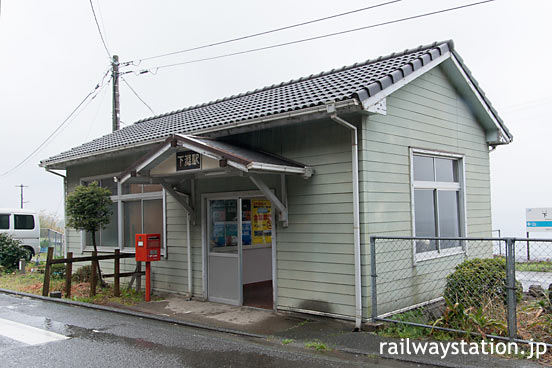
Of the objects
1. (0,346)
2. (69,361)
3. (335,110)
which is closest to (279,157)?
(335,110)

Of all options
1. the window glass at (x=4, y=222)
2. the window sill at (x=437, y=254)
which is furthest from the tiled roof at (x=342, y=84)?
the window glass at (x=4, y=222)

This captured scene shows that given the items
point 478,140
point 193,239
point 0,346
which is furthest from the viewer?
point 478,140

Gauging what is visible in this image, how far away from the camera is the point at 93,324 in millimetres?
7555

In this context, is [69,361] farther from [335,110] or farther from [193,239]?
[335,110]

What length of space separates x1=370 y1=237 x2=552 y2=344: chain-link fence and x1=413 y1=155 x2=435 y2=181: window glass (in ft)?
3.90

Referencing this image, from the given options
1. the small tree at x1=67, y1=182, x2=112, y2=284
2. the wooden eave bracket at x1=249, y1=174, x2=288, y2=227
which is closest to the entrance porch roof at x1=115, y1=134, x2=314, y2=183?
the wooden eave bracket at x1=249, y1=174, x2=288, y2=227

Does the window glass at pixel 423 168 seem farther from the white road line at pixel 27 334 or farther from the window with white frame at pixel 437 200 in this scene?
the white road line at pixel 27 334

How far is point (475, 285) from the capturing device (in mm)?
6770

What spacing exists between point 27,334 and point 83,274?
524 centimetres

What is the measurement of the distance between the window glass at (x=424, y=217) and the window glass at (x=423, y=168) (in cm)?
24

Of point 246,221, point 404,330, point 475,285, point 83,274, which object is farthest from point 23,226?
point 475,285

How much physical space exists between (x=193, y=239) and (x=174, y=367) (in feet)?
14.4

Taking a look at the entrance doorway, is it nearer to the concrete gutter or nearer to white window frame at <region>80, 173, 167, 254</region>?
the concrete gutter

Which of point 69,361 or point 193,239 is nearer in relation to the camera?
point 69,361
